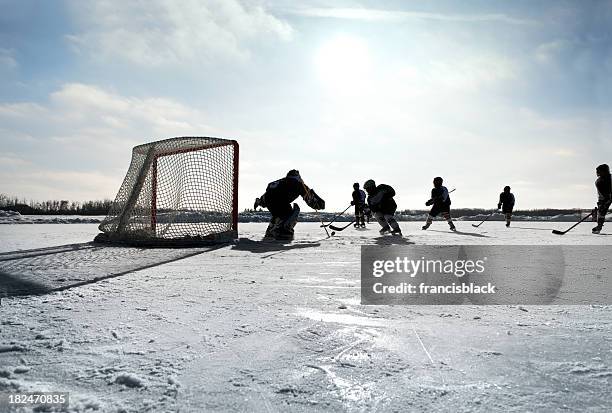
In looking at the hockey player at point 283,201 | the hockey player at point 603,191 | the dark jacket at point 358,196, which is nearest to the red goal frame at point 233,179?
the hockey player at point 283,201

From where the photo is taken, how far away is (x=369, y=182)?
8.73 metres

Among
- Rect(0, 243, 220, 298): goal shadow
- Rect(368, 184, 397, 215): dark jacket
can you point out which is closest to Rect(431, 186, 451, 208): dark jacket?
Rect(368, 184, 397, 215): dark jacket

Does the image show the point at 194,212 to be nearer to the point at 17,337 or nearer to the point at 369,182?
the point at 369,182

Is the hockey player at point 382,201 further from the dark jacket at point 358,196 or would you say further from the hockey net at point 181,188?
the dark jacket at point 358,196

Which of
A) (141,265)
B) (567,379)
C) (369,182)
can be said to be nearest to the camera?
(567,379)

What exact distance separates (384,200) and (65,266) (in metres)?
6.38

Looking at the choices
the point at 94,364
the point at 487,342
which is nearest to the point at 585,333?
the point at 487,342

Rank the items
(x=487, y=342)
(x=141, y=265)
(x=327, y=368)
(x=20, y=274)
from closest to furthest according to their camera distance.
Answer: (x=327, y=368)
(x=487, y=342)
(x=20, y=274)
(x=141, y=265)

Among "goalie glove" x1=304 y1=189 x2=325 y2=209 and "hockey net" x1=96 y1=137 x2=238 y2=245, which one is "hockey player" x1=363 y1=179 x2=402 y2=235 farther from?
"hockey net" x1=96 y1=137 x2=238 y2=245

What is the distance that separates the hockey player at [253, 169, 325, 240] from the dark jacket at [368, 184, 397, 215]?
180 centimetres

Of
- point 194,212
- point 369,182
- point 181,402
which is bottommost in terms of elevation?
point 181,402

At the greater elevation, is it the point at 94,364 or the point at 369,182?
the point at 369,182

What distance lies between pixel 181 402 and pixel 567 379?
4.04ft

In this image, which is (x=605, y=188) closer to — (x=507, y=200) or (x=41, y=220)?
(x=507, y=200)
